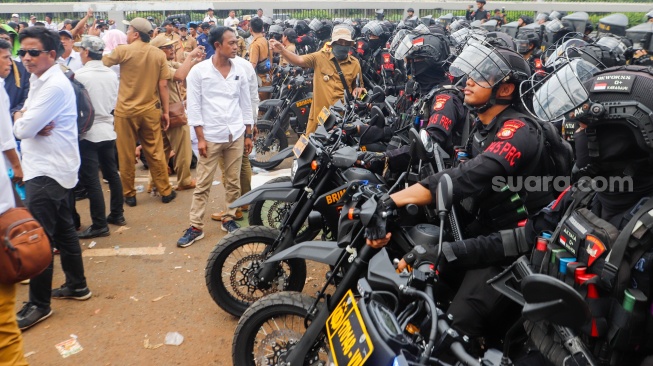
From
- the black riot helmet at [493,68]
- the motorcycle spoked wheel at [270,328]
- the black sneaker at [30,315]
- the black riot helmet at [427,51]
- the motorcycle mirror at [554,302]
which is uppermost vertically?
the black riot helmet at [493,68]

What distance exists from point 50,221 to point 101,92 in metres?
1.95

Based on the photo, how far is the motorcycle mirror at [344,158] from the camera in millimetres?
3730

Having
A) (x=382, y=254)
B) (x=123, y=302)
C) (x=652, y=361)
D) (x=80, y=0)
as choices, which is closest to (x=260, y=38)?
(x=123, y=302)

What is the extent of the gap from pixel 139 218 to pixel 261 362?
346cm

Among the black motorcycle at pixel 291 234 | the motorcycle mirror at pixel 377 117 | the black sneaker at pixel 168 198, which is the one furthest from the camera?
the black sneaker at pixel 168 198

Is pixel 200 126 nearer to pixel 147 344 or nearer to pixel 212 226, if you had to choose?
pixel 212 226

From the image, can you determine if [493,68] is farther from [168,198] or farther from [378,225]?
[168,198]

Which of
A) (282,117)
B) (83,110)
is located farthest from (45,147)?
(282,117)

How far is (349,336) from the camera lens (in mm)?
1871

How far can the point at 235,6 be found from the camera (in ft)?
79.0

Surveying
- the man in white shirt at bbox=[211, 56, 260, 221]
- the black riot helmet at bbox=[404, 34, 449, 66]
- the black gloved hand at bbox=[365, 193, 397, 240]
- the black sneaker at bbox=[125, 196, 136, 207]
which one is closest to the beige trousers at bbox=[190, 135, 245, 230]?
the man in white shirt at bbox=[211, 56, 260, 221]

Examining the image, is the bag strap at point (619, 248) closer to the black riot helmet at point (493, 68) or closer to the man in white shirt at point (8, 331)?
the black riot helmet at point (493, 68)

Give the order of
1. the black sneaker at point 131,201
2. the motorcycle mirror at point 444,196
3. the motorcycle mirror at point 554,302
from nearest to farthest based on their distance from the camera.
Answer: the motorcycle mirror at point 554,302, the motorcycle mirror at point 444,196, the black sneaker at point 131,201

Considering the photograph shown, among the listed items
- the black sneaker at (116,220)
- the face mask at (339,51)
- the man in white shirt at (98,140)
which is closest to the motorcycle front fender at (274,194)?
the man in white shirt at (98,140)
